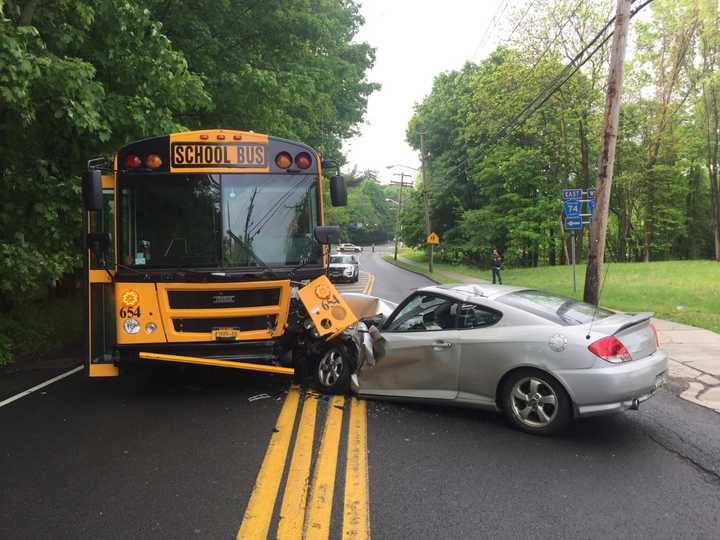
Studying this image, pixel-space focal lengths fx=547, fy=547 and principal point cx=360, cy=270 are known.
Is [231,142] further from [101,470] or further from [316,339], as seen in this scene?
[101,470]

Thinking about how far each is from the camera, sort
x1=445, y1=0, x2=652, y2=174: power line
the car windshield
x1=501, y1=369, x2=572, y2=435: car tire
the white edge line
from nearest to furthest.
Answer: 1. x1=501, y1=369, x2=572, y2=435: car tire
2. the white edge line
3. x1=445, y1=0, x2=652, y2=174: power line
4. the car windshield

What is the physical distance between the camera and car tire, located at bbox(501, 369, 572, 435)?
470 cm

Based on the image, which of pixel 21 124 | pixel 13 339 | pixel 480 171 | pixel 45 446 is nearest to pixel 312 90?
pixel 21 124

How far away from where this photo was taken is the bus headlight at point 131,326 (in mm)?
5836

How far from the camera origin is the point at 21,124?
8.16 metres

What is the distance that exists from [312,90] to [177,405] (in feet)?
29.3

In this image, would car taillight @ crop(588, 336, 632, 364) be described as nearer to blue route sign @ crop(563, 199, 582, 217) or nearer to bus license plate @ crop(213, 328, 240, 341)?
bus license plate @ crop(213, 328, 240, 341)

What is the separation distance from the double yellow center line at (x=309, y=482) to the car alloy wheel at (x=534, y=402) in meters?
1.42

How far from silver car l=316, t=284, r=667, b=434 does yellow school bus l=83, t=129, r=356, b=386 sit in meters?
0.83

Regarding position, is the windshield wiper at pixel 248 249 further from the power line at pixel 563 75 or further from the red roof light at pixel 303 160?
the power line at pixel 563 75

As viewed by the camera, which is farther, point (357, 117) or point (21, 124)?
point (357, 117)

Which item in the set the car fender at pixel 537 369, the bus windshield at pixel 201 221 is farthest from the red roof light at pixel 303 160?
the car fender at pixel 537 369

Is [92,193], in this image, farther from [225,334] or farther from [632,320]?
[632,320]

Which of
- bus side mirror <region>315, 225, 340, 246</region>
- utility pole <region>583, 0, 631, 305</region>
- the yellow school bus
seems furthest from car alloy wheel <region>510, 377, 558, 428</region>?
utility pole <region>583, 0, 631, 305</region>
